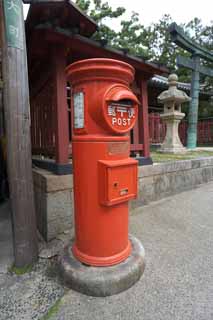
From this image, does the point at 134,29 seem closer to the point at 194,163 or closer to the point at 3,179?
the point at 194,163

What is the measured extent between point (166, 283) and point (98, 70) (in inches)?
65.8

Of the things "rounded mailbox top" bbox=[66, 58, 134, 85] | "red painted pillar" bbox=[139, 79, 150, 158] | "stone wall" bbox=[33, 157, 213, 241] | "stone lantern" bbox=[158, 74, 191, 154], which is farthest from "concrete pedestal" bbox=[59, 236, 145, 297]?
"stone lantern" bbox=[158, 74, 191, 154]

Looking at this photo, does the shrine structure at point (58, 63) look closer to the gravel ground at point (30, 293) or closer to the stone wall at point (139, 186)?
the stone wall at point (139, 186)

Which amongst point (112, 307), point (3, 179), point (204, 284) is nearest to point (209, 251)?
point (204, 284)

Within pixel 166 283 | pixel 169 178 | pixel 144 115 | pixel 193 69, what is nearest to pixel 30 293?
pixel 166 283

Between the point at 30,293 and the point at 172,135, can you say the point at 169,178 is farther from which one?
the point at 30,293

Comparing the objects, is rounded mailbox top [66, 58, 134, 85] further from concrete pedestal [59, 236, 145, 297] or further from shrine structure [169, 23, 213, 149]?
shrine structure [169, 23, 213, 149]

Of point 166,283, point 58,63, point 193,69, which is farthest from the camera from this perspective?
point 193,69

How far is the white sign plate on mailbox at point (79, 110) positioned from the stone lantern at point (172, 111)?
4.36 meters

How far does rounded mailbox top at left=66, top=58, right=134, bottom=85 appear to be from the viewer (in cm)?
146

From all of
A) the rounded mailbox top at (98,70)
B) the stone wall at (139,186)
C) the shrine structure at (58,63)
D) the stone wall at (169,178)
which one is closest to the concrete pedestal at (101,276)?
the stone wall at (139,186)

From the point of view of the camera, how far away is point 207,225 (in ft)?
8.60

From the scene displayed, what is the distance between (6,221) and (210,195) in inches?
136

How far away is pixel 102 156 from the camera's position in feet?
4.89
